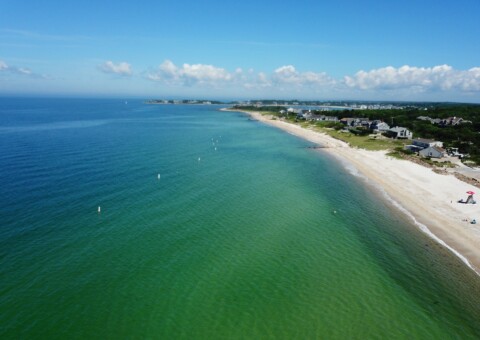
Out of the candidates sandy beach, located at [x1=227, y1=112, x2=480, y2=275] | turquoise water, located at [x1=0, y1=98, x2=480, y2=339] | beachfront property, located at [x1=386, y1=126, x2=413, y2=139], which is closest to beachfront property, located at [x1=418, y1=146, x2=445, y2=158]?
sandy beach, located at [x1=227, y1=112, x2=480, y2=275]

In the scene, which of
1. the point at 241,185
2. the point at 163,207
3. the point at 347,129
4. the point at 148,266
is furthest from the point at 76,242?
the point at 347,129

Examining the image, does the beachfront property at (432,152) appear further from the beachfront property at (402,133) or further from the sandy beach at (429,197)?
the beachfront property at (402,133)

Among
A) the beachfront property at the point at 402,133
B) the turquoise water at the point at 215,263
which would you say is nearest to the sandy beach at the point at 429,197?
the turquoise water at the point at 215,263

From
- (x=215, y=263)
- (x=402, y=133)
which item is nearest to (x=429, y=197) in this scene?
(x=215, y=263)

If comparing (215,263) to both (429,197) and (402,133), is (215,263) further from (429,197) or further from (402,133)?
(402,133)

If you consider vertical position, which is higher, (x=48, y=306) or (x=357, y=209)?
(x=48, y=306)

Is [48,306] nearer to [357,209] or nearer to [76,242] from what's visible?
[76,242]

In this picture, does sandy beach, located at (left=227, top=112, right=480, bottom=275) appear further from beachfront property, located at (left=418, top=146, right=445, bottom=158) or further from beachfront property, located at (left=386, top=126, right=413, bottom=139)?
beachfront property, located at (left=386, top=126, right=413, bottom=139)
